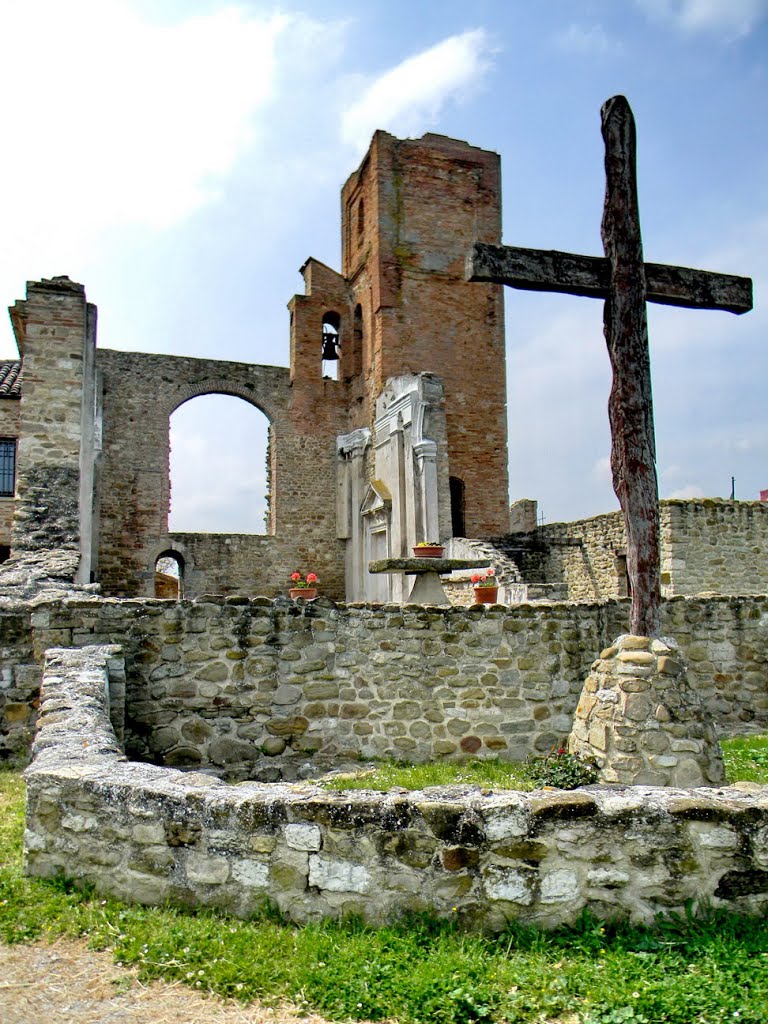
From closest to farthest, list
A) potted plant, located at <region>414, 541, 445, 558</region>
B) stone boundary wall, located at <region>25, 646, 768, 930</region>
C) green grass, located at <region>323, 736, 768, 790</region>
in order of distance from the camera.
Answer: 1. stone boundary wall, located at <region>25, 646, 768, 930</region>
2. green grass, located at <region>323, 736, 768, 790</region>
3. potted plant, located at <region>414, 541, 445, 558</region>

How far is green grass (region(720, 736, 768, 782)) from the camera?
6219 mm

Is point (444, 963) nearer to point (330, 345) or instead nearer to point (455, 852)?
point (455, 852)

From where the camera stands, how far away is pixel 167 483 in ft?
70.3

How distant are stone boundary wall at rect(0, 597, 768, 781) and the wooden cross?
2.39 m

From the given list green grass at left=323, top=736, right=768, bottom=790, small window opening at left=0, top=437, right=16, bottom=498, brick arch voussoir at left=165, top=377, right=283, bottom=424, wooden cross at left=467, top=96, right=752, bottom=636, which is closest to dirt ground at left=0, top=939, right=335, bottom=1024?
green grass at left=323, top=736, right=768, bottom=790

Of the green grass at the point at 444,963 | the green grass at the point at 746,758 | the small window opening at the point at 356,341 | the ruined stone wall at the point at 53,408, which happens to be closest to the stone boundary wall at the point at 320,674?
the green grass at the point at 746,758

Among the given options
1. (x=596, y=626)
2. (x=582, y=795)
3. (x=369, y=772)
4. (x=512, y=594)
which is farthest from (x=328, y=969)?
(x=512, y=594)

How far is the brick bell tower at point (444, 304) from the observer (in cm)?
2150

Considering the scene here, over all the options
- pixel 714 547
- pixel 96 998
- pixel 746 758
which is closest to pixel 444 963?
pixel 96 998

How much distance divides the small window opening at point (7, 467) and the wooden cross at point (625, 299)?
14.0m

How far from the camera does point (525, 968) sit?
2906 millimetres

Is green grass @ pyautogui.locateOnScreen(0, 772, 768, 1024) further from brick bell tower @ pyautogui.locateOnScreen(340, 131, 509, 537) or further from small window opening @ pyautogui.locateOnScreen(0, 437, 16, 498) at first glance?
brick bell tower @ pyautogui.locateOnScreen(340, 131, 509, 537)

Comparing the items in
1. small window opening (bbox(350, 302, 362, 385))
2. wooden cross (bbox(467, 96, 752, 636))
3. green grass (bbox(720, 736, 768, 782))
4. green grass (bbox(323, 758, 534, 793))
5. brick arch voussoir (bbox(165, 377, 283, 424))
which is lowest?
green grass (bbox(323, 758, 534, 793))

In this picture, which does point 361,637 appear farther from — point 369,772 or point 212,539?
point 212,539
